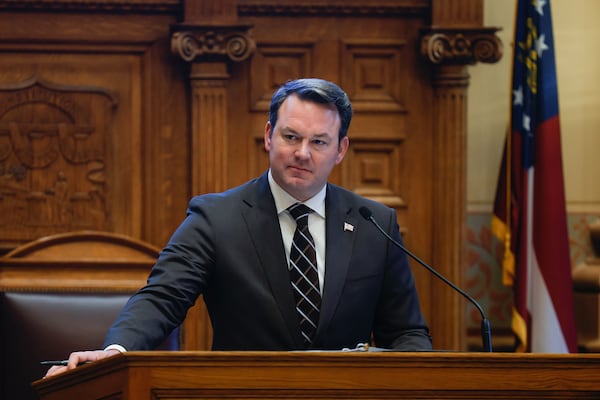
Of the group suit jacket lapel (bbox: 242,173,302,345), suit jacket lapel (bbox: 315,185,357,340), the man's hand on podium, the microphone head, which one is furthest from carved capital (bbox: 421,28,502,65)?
the man's hand on podium

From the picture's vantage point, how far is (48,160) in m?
4.92

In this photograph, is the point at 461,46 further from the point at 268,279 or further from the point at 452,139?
the point at 268,279

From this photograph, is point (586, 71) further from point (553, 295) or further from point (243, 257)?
point (243, 257)

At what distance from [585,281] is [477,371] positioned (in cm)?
322

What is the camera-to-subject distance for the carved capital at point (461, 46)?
4.97m

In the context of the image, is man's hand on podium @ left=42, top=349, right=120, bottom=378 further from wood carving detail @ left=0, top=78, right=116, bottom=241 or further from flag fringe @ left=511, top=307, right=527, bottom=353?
flag fringe @ left=511, top=307, right=527, bottom=353

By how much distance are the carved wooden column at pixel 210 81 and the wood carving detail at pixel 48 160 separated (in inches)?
16.5

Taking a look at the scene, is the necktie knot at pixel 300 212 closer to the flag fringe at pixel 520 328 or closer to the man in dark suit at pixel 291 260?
the man in dark suit at pixel 291 260

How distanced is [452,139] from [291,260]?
2.03m

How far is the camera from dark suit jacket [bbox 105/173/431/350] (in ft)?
10.1

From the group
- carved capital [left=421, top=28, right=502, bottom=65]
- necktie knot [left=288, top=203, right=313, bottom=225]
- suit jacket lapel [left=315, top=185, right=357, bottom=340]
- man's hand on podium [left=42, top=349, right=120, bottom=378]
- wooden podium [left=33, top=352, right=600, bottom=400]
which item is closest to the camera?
wooden podium [left=33, top=352, right=600, bottom=400]

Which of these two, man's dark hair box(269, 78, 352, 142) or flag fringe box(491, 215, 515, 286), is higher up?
man's dark hair box(269, 78, 352, 142)

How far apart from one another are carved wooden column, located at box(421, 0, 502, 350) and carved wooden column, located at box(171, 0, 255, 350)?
89cm

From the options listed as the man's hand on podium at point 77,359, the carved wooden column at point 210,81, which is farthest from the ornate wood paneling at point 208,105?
the man's hand on podium at point 77,359
